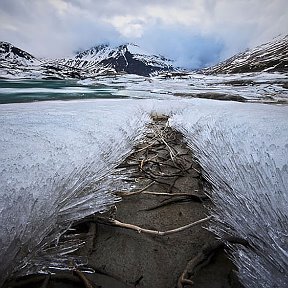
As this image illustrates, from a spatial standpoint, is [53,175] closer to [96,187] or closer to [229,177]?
[96,187]

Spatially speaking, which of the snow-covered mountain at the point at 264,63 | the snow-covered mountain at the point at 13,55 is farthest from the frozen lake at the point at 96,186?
the snow-covered mountain at the point at 13,55

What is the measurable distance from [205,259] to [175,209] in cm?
39

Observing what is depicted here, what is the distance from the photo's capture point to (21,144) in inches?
52.8

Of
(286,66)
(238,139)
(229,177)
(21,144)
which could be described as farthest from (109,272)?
(286,66)

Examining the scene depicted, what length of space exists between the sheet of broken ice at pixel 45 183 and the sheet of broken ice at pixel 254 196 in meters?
0.50

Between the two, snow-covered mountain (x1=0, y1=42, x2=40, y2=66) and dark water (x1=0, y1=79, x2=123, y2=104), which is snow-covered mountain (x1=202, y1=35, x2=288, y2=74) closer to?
dark water (x1=0, y1=79, x2=123, y2=104)

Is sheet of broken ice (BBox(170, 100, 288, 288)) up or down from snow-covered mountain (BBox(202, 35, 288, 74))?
up

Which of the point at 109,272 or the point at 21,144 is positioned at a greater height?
the point at 21,144

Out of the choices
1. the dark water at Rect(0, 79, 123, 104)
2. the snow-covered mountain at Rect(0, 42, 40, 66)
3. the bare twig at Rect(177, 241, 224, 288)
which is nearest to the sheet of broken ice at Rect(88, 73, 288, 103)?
the dark water at Rect(0, 79, 123, 104)

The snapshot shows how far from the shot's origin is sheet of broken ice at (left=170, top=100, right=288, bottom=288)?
67 cm

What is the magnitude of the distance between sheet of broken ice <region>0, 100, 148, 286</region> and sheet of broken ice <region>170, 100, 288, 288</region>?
0.50 meters

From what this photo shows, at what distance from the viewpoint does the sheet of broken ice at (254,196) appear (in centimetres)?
67

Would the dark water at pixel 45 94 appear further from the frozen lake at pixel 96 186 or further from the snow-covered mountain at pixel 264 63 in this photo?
the snow-covered mountain at pixel 264 63

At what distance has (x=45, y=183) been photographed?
3.22 feet
